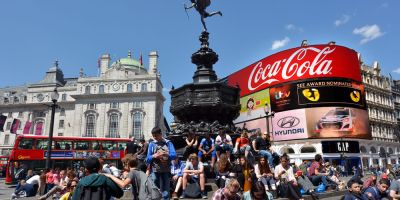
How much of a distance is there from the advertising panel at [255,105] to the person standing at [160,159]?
44.3 meters

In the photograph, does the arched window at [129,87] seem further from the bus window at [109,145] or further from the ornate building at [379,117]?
the ornate building at [379,117]

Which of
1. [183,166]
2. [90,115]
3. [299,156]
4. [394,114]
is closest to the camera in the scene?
[183,166]

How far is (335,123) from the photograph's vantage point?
40.8 meters

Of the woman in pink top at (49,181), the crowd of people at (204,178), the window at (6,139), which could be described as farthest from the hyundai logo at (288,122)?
the window at (6,139)

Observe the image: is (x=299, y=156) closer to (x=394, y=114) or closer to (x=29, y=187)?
(x=394, y=114)

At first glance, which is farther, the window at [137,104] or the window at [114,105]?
the window at [114,105]

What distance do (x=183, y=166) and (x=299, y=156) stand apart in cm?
4020

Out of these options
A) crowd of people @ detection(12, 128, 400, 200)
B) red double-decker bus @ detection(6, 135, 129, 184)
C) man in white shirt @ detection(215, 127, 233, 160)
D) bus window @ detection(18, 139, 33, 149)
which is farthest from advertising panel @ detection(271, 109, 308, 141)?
man in white shirt @ detection(215, 127, 233, 160)

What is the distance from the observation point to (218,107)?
9.13 meters

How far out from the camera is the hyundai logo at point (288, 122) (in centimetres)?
4309

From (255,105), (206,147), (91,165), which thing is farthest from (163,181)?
(255,105)

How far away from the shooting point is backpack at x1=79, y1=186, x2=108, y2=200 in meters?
3.43

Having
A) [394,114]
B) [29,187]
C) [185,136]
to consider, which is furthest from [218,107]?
[394,114]

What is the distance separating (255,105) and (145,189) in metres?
48.5
